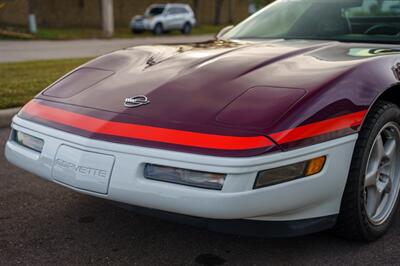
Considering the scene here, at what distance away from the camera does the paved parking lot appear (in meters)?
2.46

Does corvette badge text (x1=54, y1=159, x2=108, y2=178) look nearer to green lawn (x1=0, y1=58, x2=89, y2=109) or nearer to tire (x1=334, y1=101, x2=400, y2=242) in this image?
tire (x1=334, y1=101, x2=400, y2=242)

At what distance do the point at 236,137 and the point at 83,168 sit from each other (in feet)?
2.34

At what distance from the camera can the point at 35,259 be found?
2.47m

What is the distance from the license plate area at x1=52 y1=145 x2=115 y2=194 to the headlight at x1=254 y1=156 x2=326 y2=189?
26.2 inches

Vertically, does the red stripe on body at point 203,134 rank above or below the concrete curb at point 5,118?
above

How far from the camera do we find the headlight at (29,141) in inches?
102

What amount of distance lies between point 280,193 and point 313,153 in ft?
0.76

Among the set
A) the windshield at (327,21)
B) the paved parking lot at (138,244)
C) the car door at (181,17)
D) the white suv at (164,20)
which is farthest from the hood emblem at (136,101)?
the car door at (181,17)

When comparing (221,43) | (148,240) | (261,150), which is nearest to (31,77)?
(221,43)

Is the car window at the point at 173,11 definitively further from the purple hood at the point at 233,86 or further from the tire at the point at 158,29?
the purple hood at the point at 233,86

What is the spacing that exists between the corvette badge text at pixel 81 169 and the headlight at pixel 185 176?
8.3 inches

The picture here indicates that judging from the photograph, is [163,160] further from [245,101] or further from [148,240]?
[148,240]

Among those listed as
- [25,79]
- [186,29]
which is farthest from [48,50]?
[186,29]

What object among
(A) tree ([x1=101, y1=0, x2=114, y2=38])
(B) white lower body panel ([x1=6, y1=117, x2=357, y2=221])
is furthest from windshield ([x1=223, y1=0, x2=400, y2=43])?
(A) tree ([x1=101, y1=0, x2=114, y2=38])
